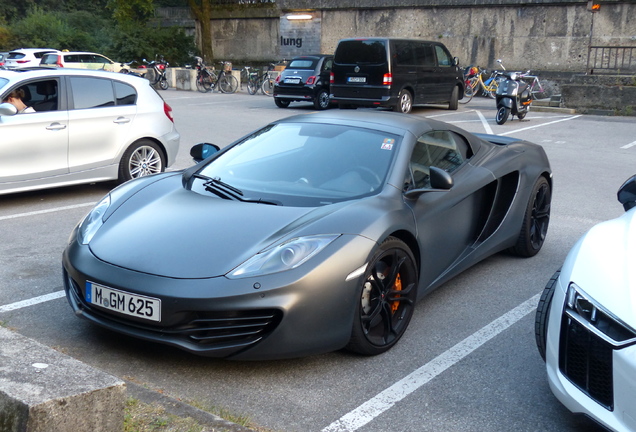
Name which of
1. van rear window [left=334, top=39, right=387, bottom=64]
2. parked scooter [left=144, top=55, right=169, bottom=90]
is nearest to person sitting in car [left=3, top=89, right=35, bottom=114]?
van rear window [left=334, top=39, right=387, bottom=64]

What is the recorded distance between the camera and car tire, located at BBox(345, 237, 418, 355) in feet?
13.7

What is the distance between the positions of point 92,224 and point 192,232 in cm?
77

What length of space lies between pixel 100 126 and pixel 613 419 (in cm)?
679

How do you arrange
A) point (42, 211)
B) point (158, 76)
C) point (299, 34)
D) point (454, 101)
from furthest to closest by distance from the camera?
point (299, 34) → point (158, 76) → point (454, 101) → point (42, 211)

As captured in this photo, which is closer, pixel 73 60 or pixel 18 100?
pixel 18 100

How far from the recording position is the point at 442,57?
20750 mm

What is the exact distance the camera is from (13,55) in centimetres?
2953

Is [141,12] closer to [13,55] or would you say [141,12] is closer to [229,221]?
[13,55]

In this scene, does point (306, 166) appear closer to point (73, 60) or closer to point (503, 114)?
point (503, 114)

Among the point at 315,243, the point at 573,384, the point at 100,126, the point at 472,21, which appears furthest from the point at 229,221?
the point at 472,21

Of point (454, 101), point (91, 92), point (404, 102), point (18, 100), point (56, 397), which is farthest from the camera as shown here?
point (454, 101)

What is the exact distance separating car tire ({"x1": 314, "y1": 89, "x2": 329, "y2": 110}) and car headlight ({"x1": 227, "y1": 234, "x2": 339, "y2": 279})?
1743 cm

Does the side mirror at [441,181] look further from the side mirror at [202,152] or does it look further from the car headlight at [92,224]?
the car headlight at [92,224]

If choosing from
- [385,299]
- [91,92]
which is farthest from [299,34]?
[385,299]
